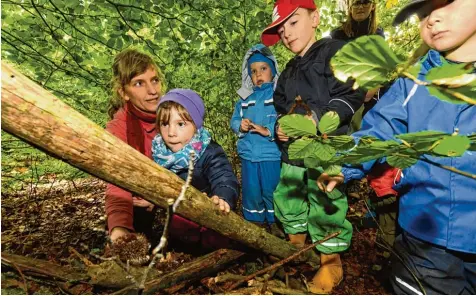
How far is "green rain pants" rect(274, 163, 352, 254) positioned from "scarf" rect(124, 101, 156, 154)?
1413 millimetres

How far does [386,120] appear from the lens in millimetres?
1394

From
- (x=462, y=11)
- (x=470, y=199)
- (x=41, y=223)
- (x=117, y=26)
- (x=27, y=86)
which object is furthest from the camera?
(x=41, y=223)

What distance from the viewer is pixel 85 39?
385 cm

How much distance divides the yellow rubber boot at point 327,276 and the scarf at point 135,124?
1.91 meters

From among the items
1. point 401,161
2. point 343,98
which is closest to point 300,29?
point 343,98

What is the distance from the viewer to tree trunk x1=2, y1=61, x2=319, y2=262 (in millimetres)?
867

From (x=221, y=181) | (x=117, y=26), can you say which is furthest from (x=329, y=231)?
(x=117, y=26)

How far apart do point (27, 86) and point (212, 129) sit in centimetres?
564

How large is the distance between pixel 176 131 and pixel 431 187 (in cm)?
184

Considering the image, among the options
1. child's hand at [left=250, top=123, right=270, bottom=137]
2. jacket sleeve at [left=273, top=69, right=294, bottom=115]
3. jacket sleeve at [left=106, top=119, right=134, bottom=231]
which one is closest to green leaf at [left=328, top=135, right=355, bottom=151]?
jacket sleeve at [left=106, top=119, right=134, bottom=231]

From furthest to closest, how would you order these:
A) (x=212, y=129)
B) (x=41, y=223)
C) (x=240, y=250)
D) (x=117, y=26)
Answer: (x=212, y=129) < (x=41, y=223) < (x=117, y=26) < (x=240, y=250)

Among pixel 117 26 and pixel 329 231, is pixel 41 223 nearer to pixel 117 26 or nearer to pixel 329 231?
pixel 117 26

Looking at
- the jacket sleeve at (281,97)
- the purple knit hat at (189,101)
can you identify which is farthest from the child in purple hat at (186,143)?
the jacket sleeve at (281,97)

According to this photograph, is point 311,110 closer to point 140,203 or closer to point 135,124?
point 135,124
